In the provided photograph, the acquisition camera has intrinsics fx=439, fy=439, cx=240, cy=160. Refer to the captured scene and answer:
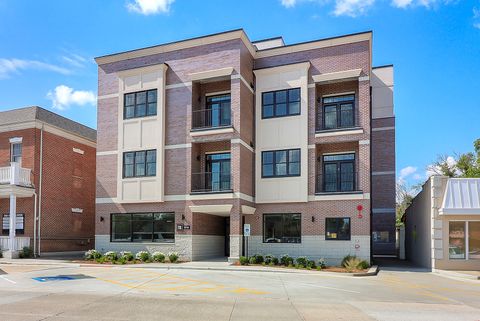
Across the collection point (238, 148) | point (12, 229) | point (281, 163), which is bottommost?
point (12, 229)

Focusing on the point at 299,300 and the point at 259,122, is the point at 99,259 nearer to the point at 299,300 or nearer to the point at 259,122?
the point at 259,122

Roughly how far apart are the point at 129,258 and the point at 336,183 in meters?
12.3

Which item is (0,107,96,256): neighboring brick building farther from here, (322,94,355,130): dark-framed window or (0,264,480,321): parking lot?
(322,94,355,130): dark-framed window

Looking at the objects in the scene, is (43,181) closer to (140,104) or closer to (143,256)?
(140,104)

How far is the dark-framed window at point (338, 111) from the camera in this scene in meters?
25.1

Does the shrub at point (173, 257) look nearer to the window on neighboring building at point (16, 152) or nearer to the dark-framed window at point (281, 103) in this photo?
the dark-framed window at point (281, 103)

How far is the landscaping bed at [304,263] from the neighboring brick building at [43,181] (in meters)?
13.9

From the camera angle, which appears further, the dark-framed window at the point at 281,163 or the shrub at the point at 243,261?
the dark-framed window at the point at 281,163

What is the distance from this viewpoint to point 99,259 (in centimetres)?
2397

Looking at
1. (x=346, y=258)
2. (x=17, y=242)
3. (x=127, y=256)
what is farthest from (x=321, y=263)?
(x=17, y=242)

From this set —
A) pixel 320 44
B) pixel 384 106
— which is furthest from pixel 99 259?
pixel 384 106

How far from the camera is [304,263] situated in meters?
22.2

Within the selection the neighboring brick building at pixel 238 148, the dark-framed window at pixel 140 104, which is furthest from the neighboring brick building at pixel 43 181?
the dark-framed window at pixel 140 104

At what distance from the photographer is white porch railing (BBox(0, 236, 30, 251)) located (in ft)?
88.0
